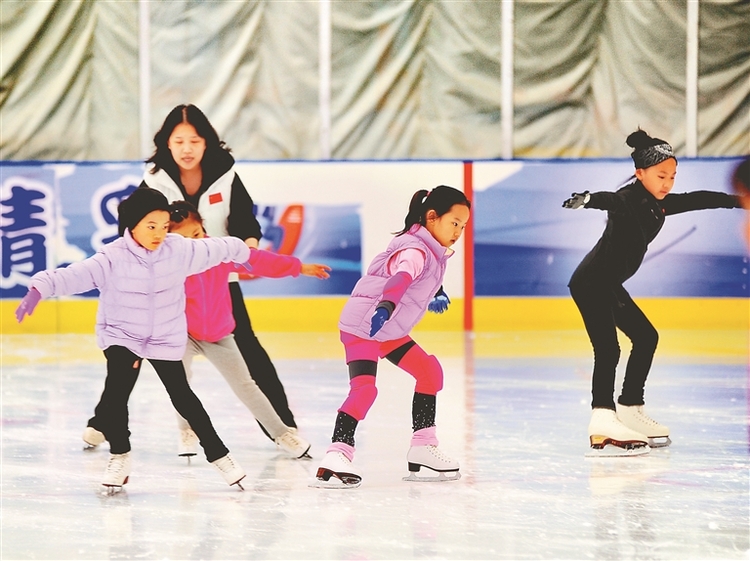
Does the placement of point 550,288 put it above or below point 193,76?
below

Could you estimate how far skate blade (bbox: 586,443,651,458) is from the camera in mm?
4516

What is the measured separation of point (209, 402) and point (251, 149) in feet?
16.9

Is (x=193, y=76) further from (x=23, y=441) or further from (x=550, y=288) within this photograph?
(x=23, y=441)

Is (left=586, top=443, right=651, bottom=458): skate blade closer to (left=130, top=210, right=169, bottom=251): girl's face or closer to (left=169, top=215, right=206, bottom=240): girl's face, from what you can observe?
(left=169, top=215, right=206, bottom=240): girl's face

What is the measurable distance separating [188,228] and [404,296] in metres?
0.87

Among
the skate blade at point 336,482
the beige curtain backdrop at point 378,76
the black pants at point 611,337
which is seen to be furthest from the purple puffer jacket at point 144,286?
the beige curtain backdrop at point 378,76

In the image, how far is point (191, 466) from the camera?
439 centimetres

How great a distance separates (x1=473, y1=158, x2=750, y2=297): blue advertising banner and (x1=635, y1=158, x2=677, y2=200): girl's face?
4717 mm

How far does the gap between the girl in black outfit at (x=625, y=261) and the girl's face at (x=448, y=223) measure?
2.95 feet

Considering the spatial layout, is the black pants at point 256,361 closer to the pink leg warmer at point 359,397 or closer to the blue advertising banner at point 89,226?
the pink leg warmer at point 359,397

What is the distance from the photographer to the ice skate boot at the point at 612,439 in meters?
4.55

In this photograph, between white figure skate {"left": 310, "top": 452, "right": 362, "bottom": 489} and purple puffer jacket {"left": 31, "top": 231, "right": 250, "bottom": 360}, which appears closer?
purple puffer jacket {"left": 31, "top": 231, "right": 250, "bottom": 360}

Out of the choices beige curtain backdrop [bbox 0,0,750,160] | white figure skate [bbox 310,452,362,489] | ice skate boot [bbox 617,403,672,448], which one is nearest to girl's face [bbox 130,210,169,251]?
white figure skate [bbox 310,452,362,489]

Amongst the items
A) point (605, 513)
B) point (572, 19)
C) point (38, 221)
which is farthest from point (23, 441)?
point (572, 19)
